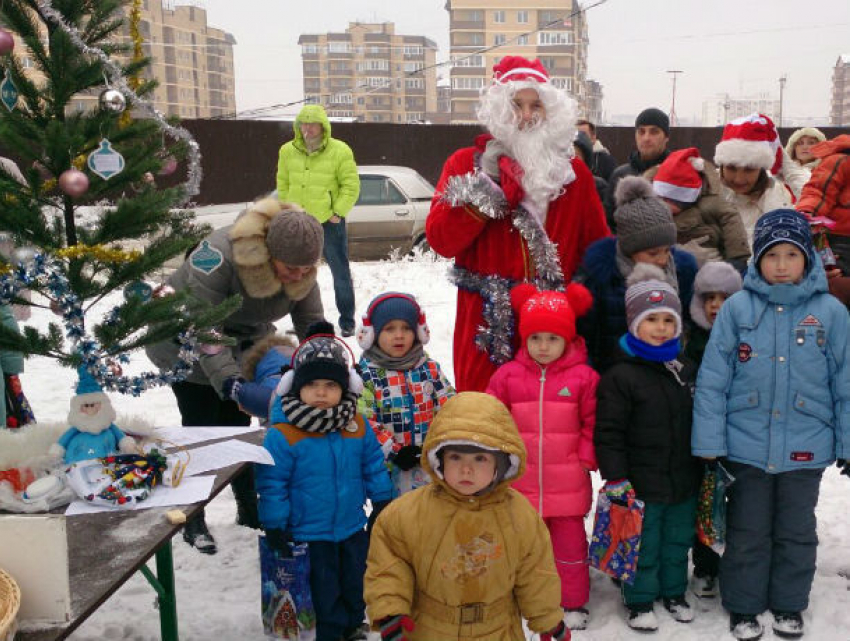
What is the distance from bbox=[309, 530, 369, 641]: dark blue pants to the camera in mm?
2877

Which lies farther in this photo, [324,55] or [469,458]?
[324,55]

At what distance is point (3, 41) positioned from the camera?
7.17 ft

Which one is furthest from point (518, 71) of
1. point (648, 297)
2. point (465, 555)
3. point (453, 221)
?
point (465, 555)

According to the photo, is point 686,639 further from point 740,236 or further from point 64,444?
point 64,444

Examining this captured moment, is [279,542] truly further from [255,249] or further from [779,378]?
[779,378]

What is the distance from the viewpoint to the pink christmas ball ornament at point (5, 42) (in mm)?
2182

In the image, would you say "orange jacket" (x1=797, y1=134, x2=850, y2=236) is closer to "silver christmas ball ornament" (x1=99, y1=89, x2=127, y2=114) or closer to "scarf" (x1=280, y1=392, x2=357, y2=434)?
"scarf" (x1=280, y1=392, x2=357, y2=434)

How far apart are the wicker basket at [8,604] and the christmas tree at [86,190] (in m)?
0.82

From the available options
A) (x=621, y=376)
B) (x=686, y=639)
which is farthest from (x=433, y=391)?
(x=686, y=639)

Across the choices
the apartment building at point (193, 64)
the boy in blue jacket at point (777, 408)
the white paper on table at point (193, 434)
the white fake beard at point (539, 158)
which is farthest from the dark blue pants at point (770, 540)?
the apartment building at point (193, 64)

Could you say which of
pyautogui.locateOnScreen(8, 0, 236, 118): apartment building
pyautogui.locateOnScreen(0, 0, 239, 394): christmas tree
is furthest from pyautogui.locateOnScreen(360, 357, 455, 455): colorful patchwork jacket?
pyautogui.locateOnScreen(8, 0, 236, 118): apartment building

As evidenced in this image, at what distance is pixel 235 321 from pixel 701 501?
2.07 meters

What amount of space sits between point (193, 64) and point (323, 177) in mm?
78685

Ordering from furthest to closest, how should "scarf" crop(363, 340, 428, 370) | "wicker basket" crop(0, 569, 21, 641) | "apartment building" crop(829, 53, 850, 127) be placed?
"apartment building" crop(829, 53, 850, 127) → "scarf" crop(363, 340, 428, 370) → "wicker basket" crop(0, 569, 21, 641)
